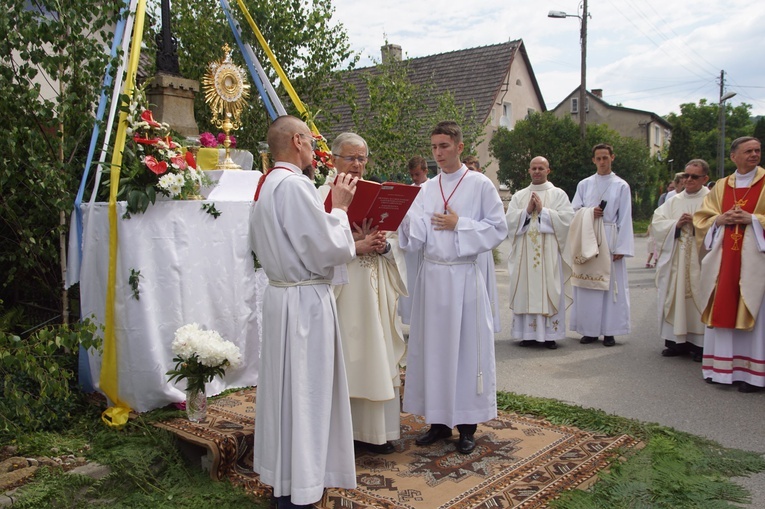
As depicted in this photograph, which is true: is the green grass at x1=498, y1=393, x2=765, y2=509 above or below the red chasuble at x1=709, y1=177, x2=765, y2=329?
below

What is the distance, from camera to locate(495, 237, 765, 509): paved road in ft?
17.0

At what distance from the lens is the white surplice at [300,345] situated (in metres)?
3.50

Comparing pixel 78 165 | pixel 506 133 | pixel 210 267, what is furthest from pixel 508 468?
pixel 506 133

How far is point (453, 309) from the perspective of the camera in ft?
15.3

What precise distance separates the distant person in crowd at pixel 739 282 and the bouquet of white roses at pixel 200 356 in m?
4.31

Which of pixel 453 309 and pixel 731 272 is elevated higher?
pixel 731 272

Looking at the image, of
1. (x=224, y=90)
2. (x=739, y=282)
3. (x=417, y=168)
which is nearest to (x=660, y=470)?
(x=739, y=282)

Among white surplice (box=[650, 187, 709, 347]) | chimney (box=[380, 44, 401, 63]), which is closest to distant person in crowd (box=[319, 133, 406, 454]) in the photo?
white surplice (box=[650, 187, 709, 347])

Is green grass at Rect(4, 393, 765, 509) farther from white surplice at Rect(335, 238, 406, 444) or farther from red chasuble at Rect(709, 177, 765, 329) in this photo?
red chasuble at Rect(709, 177, 765, 329)

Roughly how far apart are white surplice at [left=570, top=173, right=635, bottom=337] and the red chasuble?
1797mm

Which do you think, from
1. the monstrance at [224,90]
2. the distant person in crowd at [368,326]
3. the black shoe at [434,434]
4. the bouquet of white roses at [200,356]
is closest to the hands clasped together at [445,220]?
the distant person in crowd at [368,326]

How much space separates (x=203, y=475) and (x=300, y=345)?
139 centimetres

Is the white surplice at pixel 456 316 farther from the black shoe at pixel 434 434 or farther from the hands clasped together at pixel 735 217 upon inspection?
the hands clasped together at pixel 735 217

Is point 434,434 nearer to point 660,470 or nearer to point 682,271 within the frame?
point 660,470
